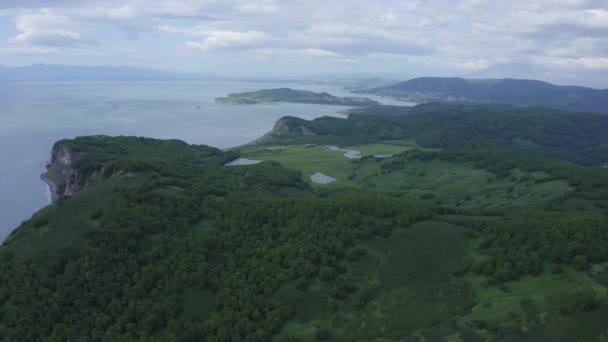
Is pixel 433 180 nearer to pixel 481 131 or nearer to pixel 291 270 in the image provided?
pixel 291 270

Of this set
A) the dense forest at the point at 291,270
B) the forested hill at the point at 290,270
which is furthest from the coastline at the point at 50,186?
the forested hill at the point at 290,270

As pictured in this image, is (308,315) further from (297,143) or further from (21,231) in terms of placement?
(297,143)

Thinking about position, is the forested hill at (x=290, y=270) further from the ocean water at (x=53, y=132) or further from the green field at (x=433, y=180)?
the ocean water at (x=53, y=132)

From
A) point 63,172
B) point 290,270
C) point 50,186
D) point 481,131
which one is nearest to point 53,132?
point 50,186

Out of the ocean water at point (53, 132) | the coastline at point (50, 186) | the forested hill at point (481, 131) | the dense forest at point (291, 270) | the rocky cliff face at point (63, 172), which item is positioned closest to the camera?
the dense forest at point (291, 270)

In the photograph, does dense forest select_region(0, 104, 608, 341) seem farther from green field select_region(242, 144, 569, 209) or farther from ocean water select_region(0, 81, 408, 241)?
ocean water select_region(0, 81, 408, 241)
